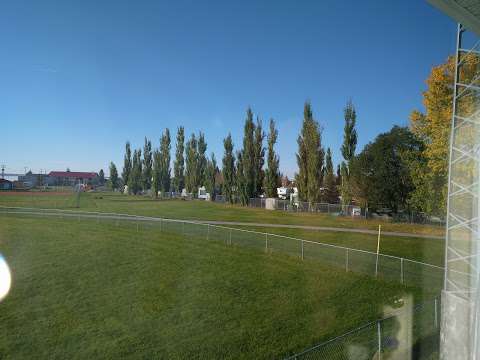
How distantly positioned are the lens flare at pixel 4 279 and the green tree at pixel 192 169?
187ft

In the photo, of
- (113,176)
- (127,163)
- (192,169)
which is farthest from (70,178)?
(192,169)

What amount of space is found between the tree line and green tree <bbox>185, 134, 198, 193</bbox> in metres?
0.08

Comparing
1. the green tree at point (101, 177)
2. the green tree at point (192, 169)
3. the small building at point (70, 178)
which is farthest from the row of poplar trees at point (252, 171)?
the green tree at point (101, 177)

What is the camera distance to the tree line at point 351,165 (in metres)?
22.5

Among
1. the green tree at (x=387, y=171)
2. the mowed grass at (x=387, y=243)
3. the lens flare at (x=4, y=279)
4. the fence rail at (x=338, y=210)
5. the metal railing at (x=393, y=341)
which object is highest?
the green tree at (x=387, y=171)

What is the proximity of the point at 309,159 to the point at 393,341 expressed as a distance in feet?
136

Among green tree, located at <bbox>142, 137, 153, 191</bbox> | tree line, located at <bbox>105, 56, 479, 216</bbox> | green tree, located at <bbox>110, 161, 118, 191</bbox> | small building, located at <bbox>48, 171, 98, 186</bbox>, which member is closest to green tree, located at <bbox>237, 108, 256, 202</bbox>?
tree line, located at <bbox>105, 56, 479, 216</bbox>

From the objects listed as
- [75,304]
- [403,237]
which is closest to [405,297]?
[75,304]

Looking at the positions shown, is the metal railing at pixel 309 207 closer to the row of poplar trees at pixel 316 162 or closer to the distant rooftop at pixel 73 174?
the row of poplar trees at pixel 316 162

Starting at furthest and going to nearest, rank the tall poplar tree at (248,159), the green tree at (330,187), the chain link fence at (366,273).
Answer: the tall poplar tree at (248,159), the green tree at (330,187), the chain link fence at (366,273)

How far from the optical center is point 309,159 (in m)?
48.8

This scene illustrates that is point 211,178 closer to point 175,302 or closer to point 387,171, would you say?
point 387,171

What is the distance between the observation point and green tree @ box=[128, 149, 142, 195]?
9444 cm

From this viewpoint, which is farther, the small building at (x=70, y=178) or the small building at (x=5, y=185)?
the small building at (x=70, y=178)
